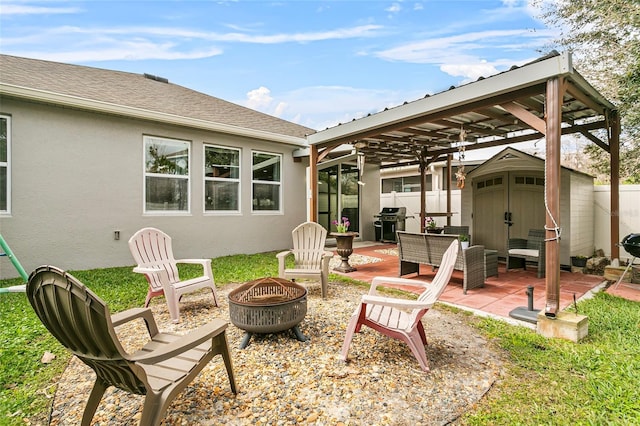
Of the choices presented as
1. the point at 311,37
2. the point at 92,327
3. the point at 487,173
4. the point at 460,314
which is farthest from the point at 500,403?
the point at 311,37

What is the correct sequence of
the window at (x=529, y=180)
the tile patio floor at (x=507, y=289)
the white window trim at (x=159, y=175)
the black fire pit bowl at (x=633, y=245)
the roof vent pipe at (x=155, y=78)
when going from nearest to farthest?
the tile patio floor at (x=507, y=289), the black fire pit bowl at (x=633, y=245), the window at (x=529, y=180), the white window trim at (x=159, y=175), the roof vent pipe at (x=155, y=78)

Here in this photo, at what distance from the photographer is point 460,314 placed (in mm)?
3832

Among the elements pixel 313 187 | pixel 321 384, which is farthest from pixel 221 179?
pixel 321 384

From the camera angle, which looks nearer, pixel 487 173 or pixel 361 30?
pixel 487 173

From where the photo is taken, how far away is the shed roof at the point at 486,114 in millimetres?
3428

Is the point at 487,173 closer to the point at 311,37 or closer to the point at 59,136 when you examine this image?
the point at 311,37

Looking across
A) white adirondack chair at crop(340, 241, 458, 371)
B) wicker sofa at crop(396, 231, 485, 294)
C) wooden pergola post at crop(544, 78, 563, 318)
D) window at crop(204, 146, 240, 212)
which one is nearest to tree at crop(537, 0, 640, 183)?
wooden pergola post at crop(544, 78, 563, 318)

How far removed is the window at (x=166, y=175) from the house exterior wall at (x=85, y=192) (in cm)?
15

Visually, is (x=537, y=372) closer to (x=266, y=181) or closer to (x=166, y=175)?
(x=166, y=175)

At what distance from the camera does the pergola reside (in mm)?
3207

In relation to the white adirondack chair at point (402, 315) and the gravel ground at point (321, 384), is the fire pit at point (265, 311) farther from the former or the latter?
the white adirondack chair at point (402, 315)

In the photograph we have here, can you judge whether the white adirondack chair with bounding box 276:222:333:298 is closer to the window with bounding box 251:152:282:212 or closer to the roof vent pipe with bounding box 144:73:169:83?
the window with bounding box 251:152:282:212

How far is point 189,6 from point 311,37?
3.25 meters

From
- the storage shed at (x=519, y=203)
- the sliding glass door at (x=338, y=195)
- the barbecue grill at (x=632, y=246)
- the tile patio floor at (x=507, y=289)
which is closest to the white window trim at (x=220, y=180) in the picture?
the sliding glass door at (x=338, y=195)
